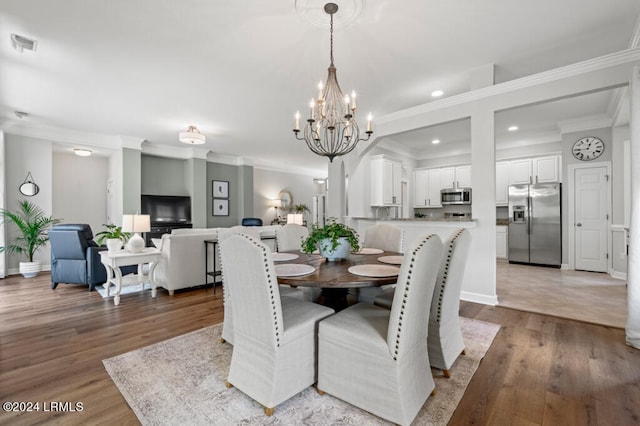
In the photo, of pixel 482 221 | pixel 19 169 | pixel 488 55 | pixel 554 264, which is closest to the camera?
pixel 488 55

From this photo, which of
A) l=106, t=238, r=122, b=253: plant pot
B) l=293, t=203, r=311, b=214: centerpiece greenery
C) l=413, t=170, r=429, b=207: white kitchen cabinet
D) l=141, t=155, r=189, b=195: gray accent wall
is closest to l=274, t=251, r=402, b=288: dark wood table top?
l=106, t=238, r=122, b=253: plant pot

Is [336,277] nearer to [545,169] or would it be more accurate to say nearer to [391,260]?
[391,260]

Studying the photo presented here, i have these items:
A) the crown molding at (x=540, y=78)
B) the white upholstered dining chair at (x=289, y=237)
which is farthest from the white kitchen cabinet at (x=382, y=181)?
the white upholstered dining chair at (x=289, y=237)

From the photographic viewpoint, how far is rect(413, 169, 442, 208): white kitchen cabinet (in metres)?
7.41

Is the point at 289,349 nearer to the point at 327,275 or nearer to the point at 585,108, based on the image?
the point at 327,275

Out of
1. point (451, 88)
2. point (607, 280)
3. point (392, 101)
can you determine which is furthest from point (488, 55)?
point (607, 280)

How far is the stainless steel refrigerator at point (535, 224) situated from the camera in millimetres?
5531

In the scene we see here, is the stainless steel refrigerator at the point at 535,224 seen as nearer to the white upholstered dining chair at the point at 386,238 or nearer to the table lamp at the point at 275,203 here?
the white upholstered dining chair at the point at 386,238

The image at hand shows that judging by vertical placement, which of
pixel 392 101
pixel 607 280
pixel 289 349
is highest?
pixel 392 101

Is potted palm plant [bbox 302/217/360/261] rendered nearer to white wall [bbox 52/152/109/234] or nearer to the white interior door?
the white interior door

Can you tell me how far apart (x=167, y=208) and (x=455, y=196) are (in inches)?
270

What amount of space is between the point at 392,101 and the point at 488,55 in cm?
136

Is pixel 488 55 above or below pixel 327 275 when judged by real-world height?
above

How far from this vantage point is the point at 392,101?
4.18 metres
